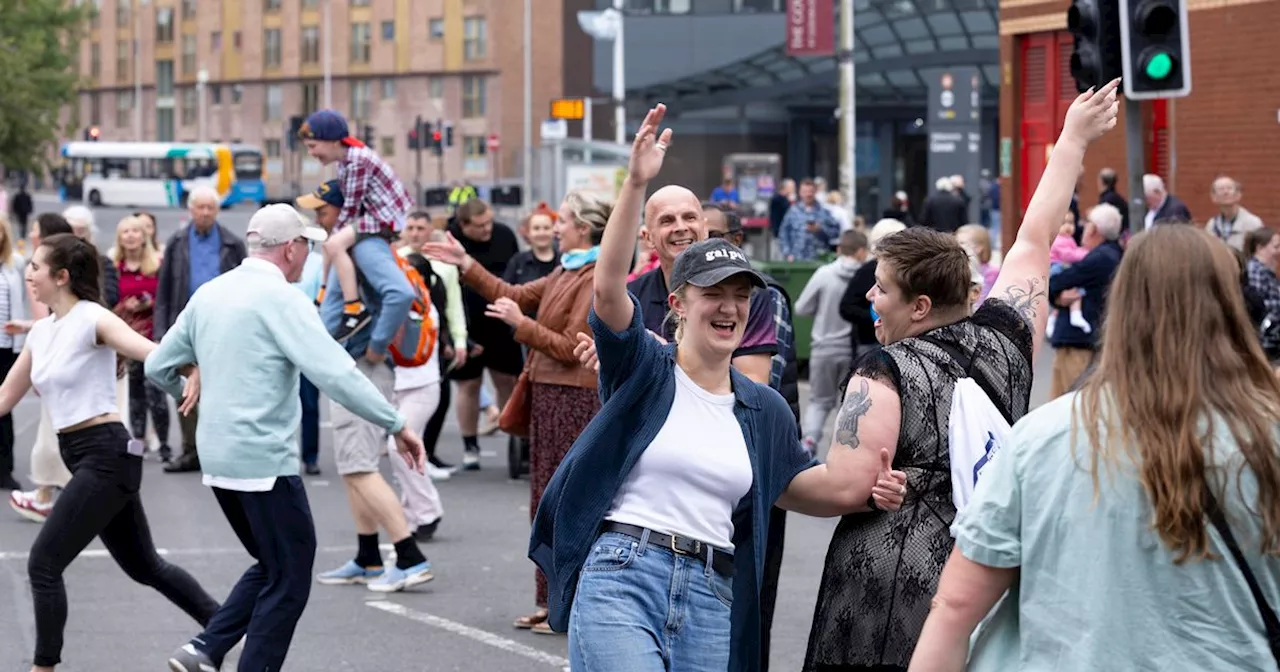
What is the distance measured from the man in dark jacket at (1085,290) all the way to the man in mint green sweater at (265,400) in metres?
7.26

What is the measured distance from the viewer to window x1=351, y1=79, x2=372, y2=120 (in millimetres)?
96625

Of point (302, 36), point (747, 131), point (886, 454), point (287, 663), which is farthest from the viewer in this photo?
point (302, 36)

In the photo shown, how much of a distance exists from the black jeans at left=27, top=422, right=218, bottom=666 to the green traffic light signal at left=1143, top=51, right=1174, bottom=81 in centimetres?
626

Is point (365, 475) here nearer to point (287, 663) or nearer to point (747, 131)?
point (287, 663)

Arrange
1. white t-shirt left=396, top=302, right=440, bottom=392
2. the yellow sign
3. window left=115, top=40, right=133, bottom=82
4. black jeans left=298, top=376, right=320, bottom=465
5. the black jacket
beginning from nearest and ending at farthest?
white t-shirt left=396, top=302, right=440, bottom=392, the black jacket, black jeans left=298, top=376, right=320, bottom=465, the yellow sign, window left=115, top=40, right=133, bottom=82

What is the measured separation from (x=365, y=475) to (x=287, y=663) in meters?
1.43

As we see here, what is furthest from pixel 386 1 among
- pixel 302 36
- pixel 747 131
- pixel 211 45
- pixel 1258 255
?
pixel 1258 255

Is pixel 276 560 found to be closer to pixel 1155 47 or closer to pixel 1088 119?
pixel 1088 119

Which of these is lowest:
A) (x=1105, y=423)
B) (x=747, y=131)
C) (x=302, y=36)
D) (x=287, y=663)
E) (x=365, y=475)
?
(x=287, y=663)

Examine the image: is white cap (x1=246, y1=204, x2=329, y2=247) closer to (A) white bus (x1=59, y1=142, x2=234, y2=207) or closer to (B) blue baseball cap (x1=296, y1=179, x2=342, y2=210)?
(B) blue baseball cap (x1=296, y1=179, x2=342, y2=210)

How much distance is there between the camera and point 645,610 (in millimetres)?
4402

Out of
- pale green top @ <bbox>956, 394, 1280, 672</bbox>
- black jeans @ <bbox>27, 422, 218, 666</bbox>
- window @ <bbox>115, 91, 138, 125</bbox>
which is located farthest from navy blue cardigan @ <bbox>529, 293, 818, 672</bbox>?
window @ <bbox>115, 91, 138, 125</bbox>

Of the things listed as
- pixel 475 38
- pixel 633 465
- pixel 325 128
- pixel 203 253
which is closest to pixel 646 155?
pixel 633 465

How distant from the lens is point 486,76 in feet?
305
